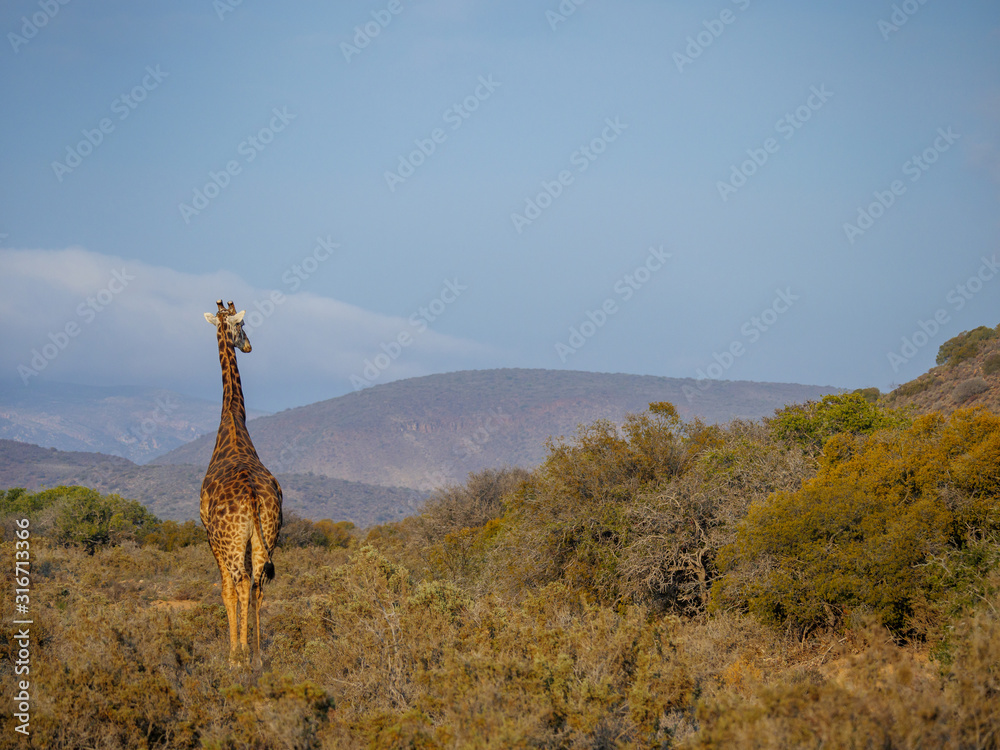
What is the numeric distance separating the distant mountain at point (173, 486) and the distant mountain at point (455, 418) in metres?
26.0

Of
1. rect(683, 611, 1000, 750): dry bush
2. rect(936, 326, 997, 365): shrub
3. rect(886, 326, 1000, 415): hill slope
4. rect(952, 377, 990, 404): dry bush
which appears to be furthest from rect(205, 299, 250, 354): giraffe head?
rect(936, 326, 997, 365): shrub

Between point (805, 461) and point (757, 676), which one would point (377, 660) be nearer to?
point (757, 676)

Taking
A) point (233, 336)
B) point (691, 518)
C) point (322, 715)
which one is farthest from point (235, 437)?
point (691, 518)

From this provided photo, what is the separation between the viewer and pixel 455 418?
465ft

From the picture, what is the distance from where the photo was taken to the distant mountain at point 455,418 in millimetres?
124938

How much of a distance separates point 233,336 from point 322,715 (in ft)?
16.7

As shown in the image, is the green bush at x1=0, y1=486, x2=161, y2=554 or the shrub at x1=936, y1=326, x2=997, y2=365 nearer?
the green bush at x1=0, y1=486, x2=161, y2=554

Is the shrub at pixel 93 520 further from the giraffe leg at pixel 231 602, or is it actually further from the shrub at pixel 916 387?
the shrub at pixel 916 387

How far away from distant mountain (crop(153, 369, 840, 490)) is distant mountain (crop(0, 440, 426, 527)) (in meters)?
26.0

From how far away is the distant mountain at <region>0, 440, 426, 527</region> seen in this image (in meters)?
74.2

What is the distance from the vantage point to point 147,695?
5.64 metres

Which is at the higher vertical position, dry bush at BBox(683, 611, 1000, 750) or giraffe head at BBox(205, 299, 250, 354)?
giraffe head at BBox(205, 299, 250, 354)

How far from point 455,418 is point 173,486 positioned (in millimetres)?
68514

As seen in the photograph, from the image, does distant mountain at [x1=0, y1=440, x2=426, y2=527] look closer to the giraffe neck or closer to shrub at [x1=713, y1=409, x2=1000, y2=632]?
the giraffe neck
